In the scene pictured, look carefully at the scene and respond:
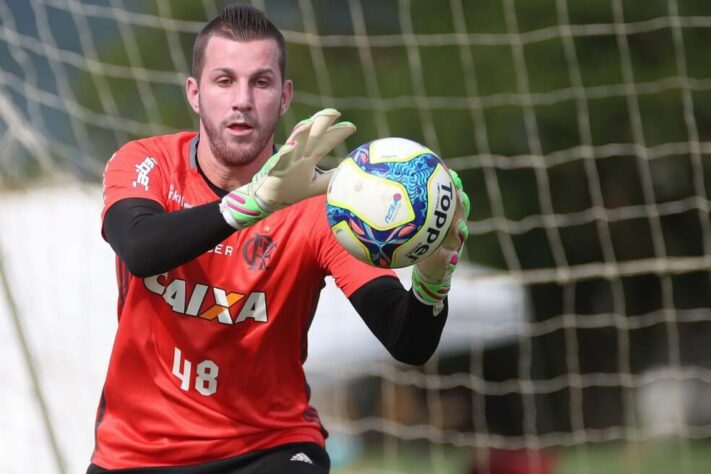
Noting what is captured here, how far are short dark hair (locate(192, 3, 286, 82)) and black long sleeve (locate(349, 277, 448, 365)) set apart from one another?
72cm

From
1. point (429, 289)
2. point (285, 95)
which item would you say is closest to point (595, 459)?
point (285, 95)

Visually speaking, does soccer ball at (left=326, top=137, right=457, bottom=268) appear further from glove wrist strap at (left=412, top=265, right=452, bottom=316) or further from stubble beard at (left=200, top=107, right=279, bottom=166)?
stubble beard at (left=200, top=107, right=279, bottom=166)

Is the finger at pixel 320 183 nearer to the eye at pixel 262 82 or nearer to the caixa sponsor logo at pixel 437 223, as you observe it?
the caixa sponsor logo at pixel 437 223

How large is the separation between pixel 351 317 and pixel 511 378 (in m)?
4.69

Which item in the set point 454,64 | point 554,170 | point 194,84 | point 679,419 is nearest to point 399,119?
point 454,64

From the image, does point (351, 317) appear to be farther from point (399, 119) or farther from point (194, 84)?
point (194, 84)

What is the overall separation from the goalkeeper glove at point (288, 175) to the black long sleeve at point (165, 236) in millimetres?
47

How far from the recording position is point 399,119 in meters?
14.6

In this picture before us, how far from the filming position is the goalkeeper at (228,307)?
3762 millimetres

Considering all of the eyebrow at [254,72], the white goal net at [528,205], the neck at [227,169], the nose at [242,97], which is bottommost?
the neck at [227,169]

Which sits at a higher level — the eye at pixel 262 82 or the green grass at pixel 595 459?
the eye at pixel 262 82

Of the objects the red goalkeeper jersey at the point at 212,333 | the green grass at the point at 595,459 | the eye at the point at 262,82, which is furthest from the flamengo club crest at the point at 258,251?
the green grass at the point at 595,459

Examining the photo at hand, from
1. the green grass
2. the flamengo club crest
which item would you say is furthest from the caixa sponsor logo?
the green grass

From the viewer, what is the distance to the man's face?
12.3 feet
